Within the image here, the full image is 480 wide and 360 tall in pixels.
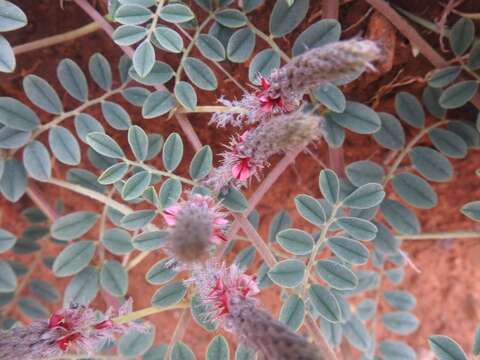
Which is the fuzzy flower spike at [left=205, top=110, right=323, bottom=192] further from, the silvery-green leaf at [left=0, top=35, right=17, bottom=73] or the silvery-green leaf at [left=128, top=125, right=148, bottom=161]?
the silvery-green leaf at [left=0, top=35, right=17, bottom=73]

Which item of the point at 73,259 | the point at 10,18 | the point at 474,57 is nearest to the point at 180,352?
the point at 73,259

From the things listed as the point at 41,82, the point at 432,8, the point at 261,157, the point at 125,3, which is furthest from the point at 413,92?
the point at 41,82

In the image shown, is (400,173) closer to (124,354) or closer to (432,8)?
(432,8)

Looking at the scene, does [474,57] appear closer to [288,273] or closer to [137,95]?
[288,273]

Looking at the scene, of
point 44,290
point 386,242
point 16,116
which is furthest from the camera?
point 44,290

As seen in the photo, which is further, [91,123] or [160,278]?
[91,123]

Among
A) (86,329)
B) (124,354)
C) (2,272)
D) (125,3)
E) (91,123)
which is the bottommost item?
(124,354)

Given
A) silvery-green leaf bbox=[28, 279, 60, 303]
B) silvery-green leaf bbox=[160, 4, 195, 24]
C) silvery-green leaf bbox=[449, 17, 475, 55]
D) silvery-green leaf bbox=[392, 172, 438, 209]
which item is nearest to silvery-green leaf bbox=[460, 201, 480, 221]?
silvery-green leaf bbox=[392, 172, 438, 209]
